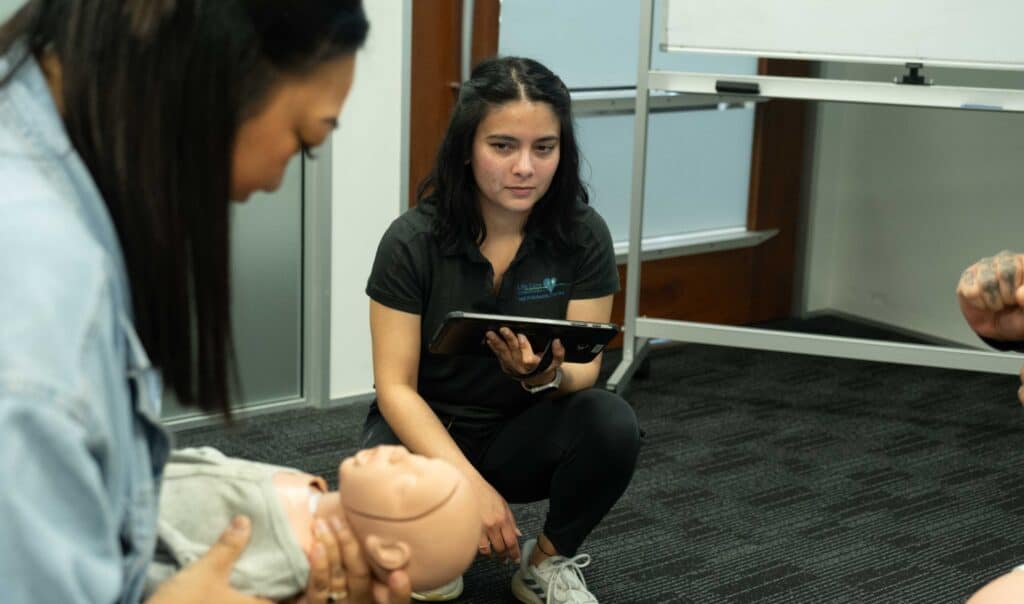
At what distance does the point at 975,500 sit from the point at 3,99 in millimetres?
2546

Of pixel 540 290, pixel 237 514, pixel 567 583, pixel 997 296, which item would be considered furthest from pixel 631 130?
pixel 237 514

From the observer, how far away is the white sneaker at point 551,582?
2234 millimetres

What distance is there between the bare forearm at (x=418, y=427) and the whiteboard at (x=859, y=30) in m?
1.63

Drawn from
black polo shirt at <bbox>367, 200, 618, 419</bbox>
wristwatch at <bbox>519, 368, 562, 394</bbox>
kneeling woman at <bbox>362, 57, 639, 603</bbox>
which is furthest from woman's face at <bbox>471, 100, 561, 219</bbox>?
wristwatch at <bbox>519, 368, 562, 394</bbox>

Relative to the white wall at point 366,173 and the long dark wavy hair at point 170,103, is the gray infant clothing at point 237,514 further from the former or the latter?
the white wall at point 366,173

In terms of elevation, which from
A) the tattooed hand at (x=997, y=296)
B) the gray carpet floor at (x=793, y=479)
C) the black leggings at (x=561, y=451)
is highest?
the tattooed hand at (x=997, y=296)

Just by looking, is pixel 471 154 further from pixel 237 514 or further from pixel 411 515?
pixel 237 514

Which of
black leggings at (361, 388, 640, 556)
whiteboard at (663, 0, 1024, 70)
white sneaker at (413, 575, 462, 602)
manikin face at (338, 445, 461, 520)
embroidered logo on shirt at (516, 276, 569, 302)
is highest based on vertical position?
whiteboard at (663, 0, 1024, 70)

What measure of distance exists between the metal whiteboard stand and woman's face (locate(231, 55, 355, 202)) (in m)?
2.33

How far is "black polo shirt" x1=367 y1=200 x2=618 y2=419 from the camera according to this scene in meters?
2.18

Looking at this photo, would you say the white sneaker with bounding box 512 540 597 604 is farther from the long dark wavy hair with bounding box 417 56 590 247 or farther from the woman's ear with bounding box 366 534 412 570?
the woman's ear with bounding box 366 534 412 570

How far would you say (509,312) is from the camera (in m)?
2.25

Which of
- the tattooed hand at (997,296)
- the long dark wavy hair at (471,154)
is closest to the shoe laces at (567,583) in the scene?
the long dark wavy hair at (471,154)

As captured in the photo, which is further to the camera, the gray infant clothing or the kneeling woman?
the kneeling woman
